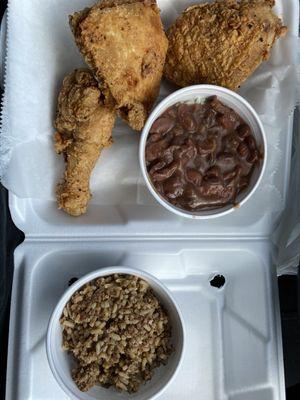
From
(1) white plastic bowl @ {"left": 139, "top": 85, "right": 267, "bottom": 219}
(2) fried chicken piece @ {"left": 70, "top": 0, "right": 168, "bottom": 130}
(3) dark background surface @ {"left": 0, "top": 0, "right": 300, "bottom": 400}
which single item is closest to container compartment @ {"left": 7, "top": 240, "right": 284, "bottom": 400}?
(3) dark background surface @ {"left": 0, "top": 0, "right": 300, "bottom": 400}

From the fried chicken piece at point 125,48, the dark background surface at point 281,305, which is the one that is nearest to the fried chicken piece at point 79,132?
the fried chicken piece at point 125,48

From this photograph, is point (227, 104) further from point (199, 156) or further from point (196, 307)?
point (196, 307)

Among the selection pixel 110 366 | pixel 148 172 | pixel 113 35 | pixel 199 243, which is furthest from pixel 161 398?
pixel 113 35

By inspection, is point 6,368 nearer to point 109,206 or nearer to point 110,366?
point 110,366

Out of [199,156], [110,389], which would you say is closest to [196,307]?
[110,389]

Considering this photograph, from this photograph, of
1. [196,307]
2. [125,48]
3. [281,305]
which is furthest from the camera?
[281,305]

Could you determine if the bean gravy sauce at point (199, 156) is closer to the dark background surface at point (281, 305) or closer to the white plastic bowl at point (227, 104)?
the white plastic bowl at point (227, 104)
